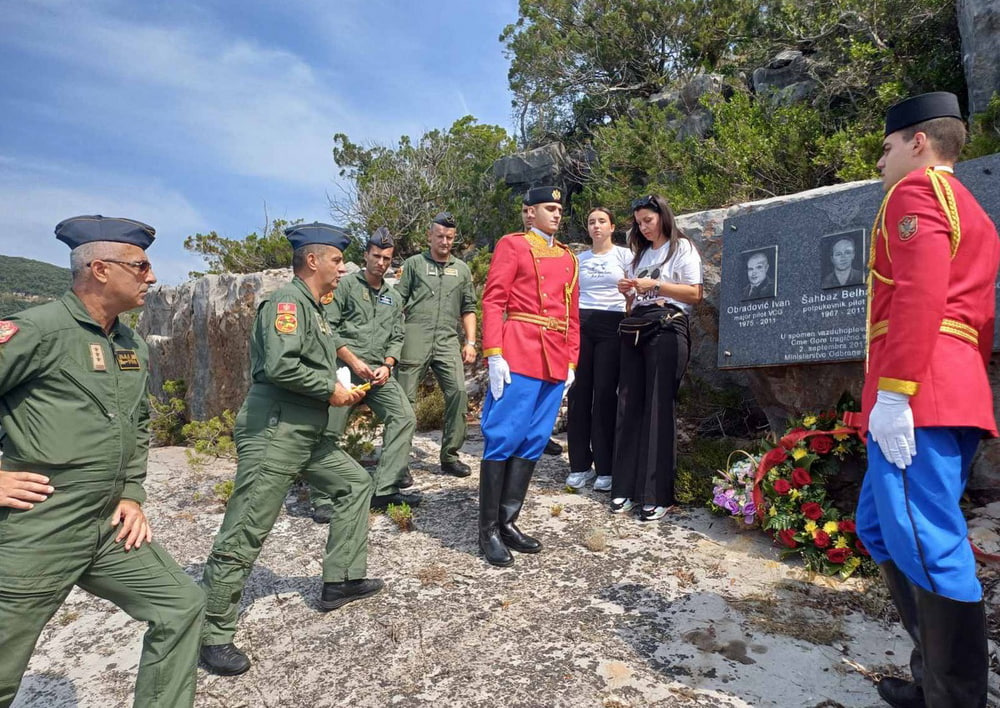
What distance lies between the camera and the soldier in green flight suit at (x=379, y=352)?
15.5ft

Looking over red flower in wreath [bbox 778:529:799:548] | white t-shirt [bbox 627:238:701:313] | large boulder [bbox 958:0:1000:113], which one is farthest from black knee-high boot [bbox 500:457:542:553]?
large boulder [bbox 958:0:1000:113]

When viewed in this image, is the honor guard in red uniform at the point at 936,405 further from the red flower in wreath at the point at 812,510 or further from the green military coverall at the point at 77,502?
the green military coverall at the point at 77,502

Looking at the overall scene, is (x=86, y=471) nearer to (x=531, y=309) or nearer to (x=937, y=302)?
(x=531, y=309)

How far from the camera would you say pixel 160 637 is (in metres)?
2.10

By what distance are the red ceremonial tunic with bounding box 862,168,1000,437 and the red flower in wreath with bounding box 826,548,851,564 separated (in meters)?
1.47

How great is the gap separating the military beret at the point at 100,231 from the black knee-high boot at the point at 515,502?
7.71 feet

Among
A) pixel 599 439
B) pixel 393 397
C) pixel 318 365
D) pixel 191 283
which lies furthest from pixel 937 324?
pixel 191 283

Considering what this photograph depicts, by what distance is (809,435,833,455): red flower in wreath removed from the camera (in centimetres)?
375

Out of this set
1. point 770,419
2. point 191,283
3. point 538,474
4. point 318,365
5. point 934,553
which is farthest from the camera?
point 191,283

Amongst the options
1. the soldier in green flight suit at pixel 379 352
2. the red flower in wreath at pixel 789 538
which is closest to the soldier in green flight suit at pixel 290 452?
the soldier in green flight suit at pixel 379 352

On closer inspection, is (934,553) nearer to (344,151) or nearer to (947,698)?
(947,698)

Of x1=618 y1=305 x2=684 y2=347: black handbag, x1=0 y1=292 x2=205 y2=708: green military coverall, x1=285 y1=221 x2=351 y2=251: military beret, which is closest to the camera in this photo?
x1=0 y1=292 x2=205 y2=708: green military coverall

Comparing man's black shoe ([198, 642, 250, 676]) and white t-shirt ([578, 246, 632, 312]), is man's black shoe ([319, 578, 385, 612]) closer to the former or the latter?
man's black shoe ([198, 642, 250, 676])

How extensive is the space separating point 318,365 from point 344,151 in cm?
1423
